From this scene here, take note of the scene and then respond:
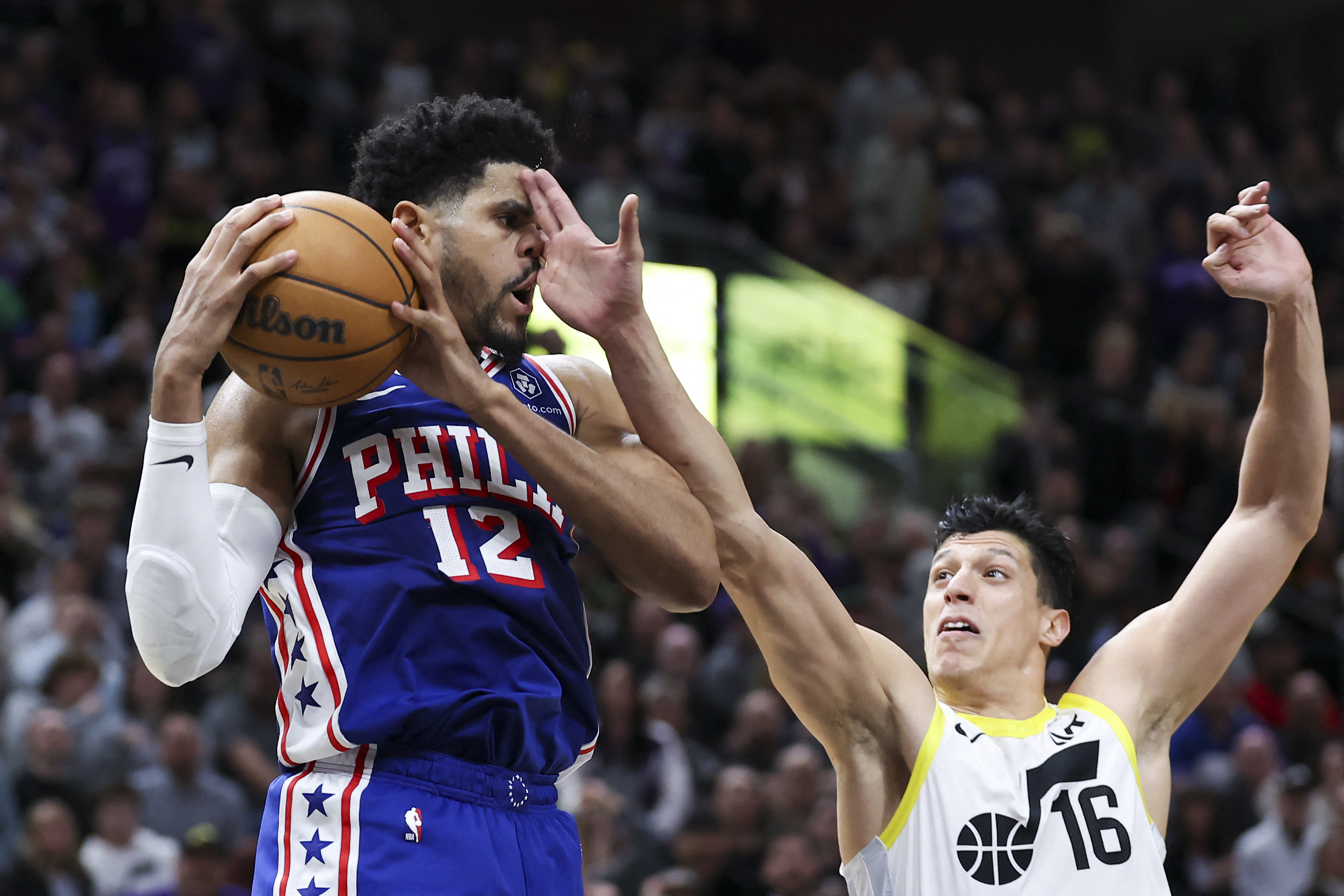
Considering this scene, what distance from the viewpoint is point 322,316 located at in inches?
98.7

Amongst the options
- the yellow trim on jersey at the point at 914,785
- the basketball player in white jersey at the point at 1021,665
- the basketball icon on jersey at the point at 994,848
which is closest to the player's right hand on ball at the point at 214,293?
the basketball player in white jersey at the point at 1021,665

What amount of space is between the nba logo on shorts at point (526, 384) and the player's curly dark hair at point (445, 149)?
351 mm

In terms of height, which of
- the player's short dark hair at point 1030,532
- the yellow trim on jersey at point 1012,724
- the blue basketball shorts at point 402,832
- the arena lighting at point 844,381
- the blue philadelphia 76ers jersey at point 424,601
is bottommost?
the blue basketball shorts at point 402,832

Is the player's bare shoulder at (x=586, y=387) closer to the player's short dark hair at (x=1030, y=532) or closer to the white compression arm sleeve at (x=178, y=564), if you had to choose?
the white compression arm sleeve at (x=178, y=564)

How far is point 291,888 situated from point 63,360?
6834 mm

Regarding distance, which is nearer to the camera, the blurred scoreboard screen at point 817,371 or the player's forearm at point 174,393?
the player's forearm at point 174,393

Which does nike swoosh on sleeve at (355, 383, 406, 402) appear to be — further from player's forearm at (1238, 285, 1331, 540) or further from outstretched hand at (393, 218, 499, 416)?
player's forearm at (1238, 285, 1331, 540)

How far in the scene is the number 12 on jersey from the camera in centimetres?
264

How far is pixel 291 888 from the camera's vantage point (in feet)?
8.43

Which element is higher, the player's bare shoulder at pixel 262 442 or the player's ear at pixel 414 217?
the player's ear at pixel 414 217

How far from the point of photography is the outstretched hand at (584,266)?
2865mm

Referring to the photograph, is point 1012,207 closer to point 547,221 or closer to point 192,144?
point 192,144

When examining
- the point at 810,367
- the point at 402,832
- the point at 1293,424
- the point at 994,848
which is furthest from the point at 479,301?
the point at 810,367

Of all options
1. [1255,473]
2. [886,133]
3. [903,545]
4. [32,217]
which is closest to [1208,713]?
[903,545]
